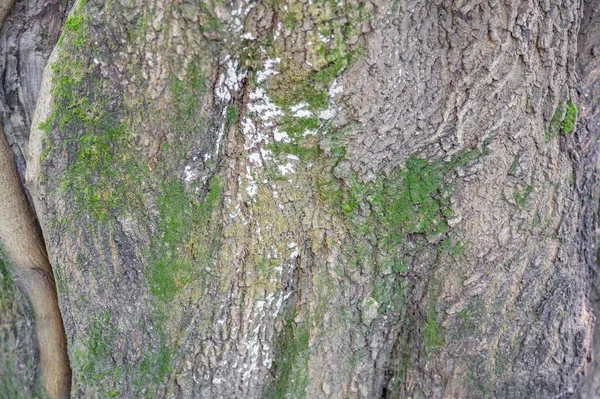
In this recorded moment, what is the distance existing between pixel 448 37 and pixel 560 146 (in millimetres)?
623

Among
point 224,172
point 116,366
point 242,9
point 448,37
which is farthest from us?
point 116,366

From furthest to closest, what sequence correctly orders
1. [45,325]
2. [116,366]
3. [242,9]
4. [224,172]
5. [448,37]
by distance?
1. [45,325]
2. [116,366]
3. [224,172]
4. [448,37]
5. [242,9]

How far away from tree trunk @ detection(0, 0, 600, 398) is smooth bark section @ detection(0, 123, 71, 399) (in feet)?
0.22

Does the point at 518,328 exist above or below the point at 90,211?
below

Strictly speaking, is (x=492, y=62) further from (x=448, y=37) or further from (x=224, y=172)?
(x=224, y=172)

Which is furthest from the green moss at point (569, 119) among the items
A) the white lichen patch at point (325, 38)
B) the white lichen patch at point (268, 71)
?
the white lichen patch at point (268, 71)

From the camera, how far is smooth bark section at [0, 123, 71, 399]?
7.11 feet

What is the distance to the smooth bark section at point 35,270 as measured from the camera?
85.3 inches

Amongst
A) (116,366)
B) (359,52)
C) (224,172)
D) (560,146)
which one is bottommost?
(116,366)

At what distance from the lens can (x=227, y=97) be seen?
68.3 inches

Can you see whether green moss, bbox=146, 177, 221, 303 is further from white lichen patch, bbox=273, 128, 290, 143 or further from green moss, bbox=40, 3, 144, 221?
white lichen patch, bbox=273, 128, 290, 143

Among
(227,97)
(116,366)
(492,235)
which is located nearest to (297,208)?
(227,97)

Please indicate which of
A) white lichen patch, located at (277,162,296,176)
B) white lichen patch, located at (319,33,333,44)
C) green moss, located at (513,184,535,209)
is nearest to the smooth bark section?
white lichen patch, located at (277,162,296,176)

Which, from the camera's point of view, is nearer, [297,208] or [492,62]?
[492,62]
